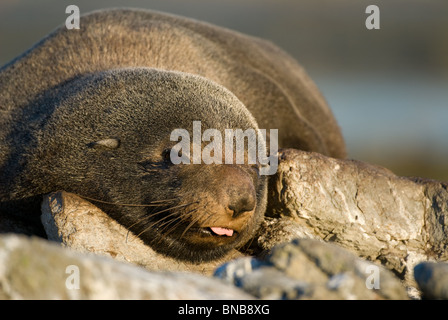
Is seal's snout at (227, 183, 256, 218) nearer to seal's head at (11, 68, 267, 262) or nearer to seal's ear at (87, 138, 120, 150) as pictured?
seal's head at (11, 68, 267, 262)

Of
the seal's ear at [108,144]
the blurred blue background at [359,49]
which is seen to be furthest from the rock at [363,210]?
the blurred blue background at [359,49]

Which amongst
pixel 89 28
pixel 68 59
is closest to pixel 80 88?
pixel 68 59

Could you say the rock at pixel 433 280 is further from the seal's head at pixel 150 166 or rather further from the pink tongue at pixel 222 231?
the pink tongue at pixel 222 231

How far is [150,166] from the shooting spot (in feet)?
19.0

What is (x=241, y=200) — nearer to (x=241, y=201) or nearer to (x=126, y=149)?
(x=241, y=201)

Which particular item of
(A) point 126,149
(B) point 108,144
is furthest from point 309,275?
(B) point 108,144

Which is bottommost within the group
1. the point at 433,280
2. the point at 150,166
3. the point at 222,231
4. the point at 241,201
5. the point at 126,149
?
the point at 433,280

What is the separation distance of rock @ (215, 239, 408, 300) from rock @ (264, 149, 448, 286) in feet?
5.91

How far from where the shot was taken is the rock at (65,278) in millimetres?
3740

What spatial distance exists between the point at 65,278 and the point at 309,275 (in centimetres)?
138

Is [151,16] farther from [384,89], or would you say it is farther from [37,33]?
[37,33]

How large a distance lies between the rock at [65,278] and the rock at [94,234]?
1.75 meters

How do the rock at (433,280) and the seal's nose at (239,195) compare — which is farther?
the seal's nose at (239,195)

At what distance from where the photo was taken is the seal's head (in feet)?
18.2
